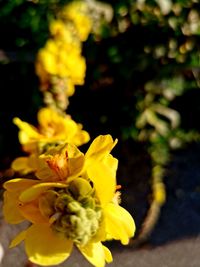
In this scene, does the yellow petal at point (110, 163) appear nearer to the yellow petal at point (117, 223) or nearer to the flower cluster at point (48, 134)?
the yellow petal at point (117, 223)

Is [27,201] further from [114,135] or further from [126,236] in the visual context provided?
[114,135]

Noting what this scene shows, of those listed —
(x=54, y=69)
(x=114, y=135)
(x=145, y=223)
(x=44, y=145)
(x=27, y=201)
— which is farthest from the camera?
(x=114, y=135)

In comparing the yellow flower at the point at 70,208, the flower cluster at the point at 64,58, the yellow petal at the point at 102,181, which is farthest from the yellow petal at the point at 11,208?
the flower cluster at the point at 64,58

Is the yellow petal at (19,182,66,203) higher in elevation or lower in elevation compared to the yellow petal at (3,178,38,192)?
higher

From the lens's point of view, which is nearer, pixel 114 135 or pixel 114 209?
pixel 114 209

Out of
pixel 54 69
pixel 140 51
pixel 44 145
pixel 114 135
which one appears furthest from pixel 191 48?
pixel 44 145

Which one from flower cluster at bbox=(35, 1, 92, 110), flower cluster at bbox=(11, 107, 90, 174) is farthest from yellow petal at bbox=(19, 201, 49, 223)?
flower cluster at bbox=(35, 1, 92, 110)

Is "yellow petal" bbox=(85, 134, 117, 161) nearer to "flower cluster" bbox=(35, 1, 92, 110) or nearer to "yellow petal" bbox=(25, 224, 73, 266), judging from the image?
"yellow petal" bbox=(25, 224, 73, 266)
